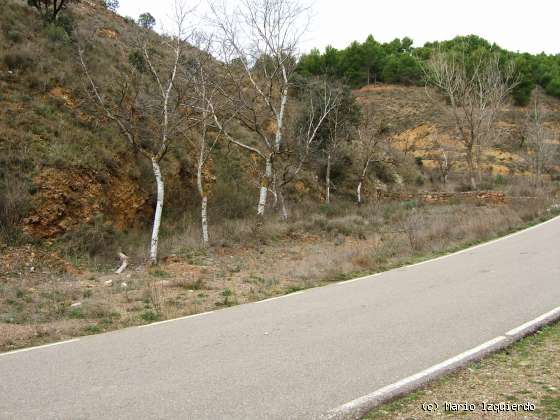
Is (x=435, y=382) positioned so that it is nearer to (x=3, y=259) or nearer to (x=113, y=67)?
(x=3, y=259)

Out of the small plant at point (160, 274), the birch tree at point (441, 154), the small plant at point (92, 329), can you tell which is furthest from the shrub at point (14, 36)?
the birch tree at point (441, 154)

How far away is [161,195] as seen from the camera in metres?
15.9

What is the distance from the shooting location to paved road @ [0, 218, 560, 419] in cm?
434

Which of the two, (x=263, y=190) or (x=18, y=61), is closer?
(x=18, y=61)

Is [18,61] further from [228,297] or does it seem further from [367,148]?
[367,148]

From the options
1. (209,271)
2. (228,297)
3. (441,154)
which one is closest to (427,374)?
(228,297)

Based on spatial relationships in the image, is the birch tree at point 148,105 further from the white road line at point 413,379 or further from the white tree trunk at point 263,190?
the white road line at point 413,379

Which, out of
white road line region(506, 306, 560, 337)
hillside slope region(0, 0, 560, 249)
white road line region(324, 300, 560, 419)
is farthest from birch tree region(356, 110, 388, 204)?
white road line region(324, 300, 560, 419)

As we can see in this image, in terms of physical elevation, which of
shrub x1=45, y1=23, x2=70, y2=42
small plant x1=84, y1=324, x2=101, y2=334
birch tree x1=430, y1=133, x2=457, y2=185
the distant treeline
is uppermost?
the distant treeline

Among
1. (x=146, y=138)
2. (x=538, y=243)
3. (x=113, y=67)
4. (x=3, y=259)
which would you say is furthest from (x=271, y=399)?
(x=113, y=67)

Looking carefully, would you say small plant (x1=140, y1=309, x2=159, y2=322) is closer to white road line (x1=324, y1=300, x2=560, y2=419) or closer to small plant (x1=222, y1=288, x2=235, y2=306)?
small plant (x1=222, y1=288, x2=235, y2=306)

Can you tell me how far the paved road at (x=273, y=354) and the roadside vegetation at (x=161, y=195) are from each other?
57.4 inches

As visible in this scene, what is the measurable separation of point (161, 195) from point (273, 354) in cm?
1112

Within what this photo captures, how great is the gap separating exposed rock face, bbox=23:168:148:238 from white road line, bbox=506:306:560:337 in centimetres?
1349
